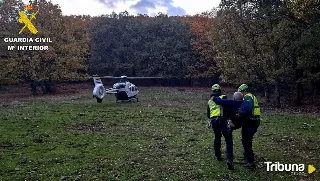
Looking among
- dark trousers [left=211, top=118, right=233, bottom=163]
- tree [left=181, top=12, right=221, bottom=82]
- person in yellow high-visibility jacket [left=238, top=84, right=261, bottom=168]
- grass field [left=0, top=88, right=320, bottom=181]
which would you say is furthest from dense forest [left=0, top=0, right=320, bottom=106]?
dark trousers [left=211, top=118, right=233, bottom=163]

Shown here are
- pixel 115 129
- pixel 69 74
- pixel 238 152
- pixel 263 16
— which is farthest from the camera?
pixel 69 74

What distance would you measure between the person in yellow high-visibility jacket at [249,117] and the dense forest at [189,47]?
38.6 ft

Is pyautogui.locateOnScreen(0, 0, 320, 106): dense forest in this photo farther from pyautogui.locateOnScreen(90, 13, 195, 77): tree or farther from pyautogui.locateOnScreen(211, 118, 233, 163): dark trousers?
pyautogui.locateOnScreen(211, 118, 233, 163): dark trousers

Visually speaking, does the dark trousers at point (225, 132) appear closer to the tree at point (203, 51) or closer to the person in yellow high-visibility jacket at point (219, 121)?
the person in yellow high-visibility jacket at point (219, 121)

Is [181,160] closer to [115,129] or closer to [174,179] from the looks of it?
[174,179]

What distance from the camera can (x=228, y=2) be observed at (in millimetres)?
38312

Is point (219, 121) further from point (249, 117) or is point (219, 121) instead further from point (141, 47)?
point (141, 47)

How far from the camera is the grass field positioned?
13.0 metres

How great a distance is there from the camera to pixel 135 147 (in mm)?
17672

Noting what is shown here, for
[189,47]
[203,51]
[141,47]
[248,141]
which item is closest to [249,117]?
[248,141]

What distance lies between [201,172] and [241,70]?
83.6 ft

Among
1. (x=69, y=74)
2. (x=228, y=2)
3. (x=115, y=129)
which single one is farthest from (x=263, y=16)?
(x=69, y=74)

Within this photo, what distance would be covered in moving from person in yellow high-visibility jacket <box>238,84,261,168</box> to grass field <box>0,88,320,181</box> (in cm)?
63

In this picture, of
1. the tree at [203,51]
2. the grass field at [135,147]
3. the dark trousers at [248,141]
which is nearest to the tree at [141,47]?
the tree at [203,51]
